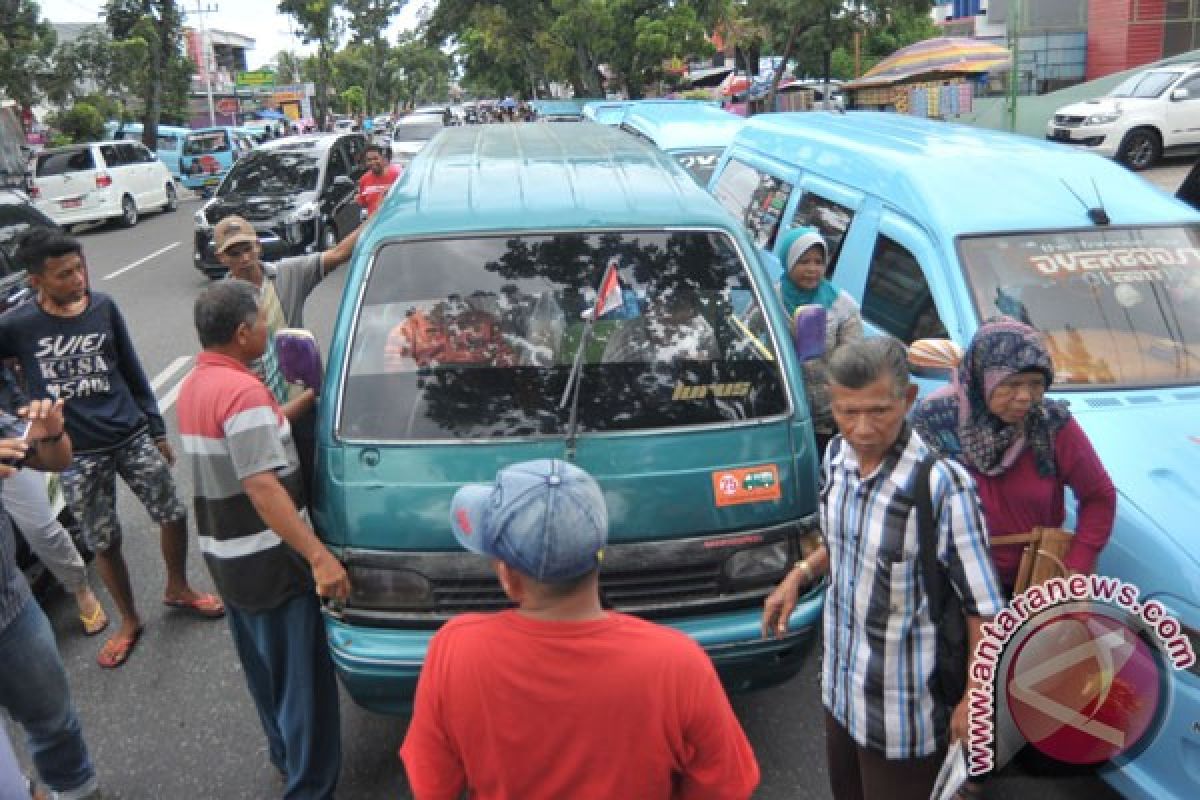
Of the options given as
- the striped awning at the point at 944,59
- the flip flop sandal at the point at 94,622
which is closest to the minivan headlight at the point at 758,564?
the flip flop sandal at the point at 94,622

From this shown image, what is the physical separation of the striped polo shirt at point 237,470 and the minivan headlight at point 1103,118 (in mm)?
17335

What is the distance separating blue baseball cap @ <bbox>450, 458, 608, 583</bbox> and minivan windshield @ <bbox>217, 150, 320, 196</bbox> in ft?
38.3

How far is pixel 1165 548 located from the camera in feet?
8.41

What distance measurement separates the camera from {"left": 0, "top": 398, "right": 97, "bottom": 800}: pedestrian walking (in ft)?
8.28

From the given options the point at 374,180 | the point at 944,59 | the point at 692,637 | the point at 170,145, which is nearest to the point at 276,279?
the point at 692,637

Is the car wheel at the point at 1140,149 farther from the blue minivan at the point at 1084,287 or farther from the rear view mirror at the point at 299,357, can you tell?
the rear view mirror at the point at 299,357

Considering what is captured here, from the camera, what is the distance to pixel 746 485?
9.64ft

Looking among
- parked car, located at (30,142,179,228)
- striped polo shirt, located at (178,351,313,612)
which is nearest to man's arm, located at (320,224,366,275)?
striped polo shirt, located at (178,351,313,612)

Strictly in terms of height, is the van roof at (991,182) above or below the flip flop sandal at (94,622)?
above

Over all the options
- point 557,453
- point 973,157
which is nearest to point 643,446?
point 557,453

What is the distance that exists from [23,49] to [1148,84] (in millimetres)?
26565

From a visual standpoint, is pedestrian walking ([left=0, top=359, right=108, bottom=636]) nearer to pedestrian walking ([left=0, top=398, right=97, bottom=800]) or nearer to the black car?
pedestrian walking ([left=0, top=398, right=97, bottom=800])

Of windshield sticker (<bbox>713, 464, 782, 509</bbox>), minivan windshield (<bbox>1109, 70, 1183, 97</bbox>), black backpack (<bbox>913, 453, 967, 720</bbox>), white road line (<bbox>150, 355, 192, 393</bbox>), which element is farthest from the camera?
minivan windshield (<bbox>1109, 70, 1183, 97</bbox>)

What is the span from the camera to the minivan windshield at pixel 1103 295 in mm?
3527
